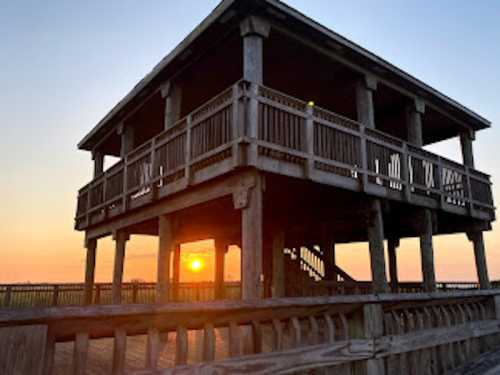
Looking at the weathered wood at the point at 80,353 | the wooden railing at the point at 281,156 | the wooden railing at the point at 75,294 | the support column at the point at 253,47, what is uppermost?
the support column at the point at 253,47

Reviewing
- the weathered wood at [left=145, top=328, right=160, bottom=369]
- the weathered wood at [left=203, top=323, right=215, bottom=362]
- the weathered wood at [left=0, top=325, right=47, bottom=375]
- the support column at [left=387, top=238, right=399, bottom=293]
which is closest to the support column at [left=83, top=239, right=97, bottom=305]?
the support column at [left=387, top=238, right=399, bottom=293]

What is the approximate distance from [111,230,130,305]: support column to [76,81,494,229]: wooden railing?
0.86 m

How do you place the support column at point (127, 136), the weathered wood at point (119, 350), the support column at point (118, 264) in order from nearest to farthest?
the weathered wood at point (119, 350)
the support column at point (118, 264)
the support column at point (127, 136)

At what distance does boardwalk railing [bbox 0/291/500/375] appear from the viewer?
2.07m

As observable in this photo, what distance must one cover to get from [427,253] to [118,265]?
9212 mm

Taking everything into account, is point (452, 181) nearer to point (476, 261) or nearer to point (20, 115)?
point (476, 261)

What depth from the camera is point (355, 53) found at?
9.27 metres

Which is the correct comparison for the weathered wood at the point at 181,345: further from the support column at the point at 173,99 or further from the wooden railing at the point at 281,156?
the support column at the point at 173,99

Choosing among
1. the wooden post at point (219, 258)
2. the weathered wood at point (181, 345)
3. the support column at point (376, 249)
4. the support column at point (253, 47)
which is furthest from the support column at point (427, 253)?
the weathered wood at point (181, 345)

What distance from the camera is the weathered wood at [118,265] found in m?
12.3

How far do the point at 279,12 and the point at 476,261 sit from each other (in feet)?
35.9

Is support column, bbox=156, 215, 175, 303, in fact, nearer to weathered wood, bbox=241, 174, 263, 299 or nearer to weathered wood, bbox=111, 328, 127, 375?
weathered wood, bbox=241, 174, 263, 299

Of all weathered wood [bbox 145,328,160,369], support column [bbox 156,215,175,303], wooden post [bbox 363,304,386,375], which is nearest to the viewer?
weathered wood [bbox 145,328,160,369]

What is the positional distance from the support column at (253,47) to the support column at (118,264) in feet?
25.8
